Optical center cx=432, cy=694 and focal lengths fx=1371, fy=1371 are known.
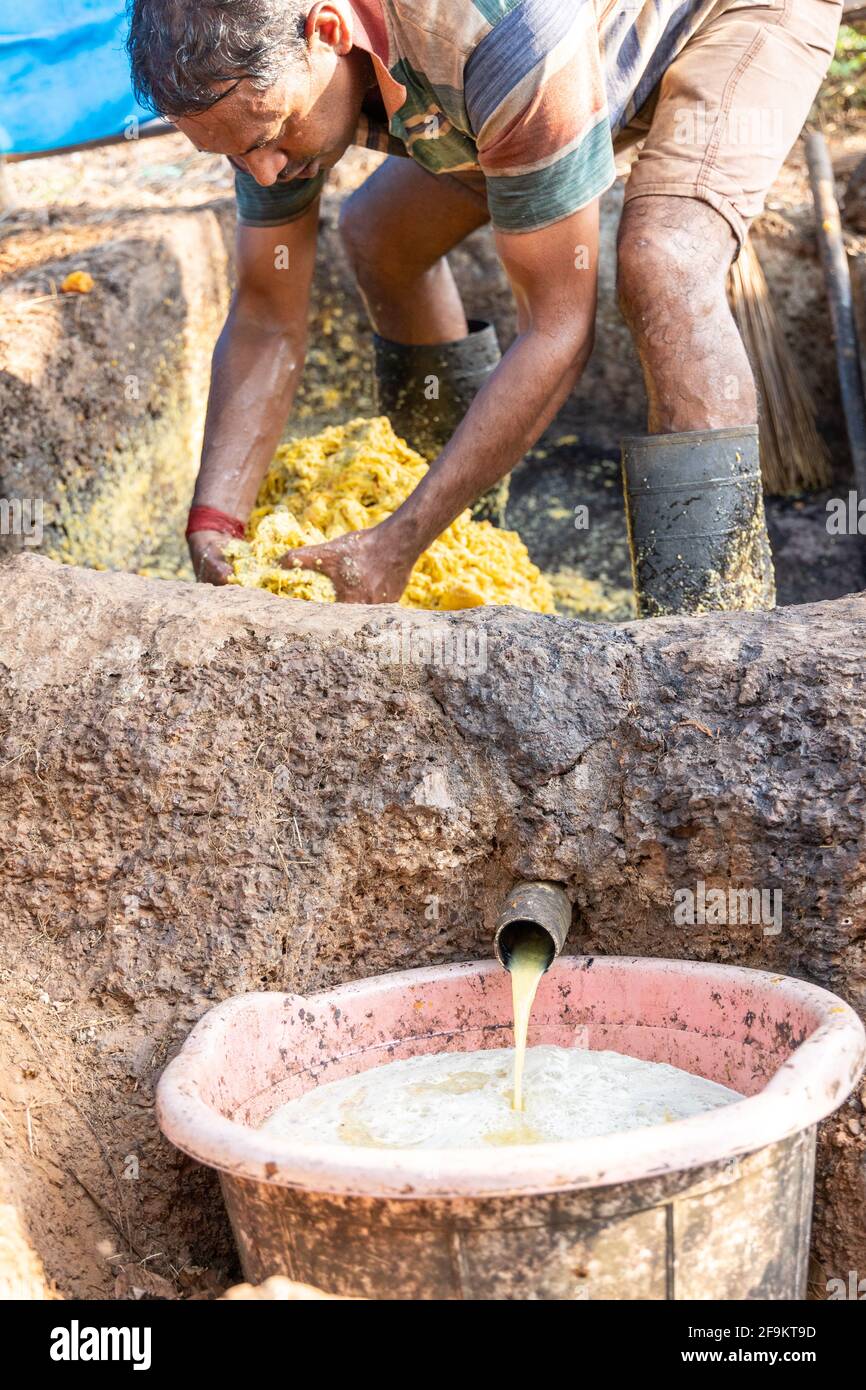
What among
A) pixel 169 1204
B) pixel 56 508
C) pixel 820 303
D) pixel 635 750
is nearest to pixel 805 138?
pixel 820 303

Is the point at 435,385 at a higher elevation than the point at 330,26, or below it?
below

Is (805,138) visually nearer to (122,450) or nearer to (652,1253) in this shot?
(122,450)

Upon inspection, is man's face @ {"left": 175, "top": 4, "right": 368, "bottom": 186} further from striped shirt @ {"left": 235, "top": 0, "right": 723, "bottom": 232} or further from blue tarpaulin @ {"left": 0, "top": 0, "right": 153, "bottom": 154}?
blue tarpaulin @ {"left": 0, "top": 0, "right": 153, "bottom": 154}

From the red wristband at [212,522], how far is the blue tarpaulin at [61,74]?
1791mm

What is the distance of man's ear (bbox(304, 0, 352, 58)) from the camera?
2107 millimetres

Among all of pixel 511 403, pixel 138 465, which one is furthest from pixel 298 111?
pixel 138 465

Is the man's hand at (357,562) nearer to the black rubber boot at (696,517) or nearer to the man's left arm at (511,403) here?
the man's left arm at (511,403)

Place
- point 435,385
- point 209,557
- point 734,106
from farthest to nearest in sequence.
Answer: point 435,385
point 209,557
point 734,106

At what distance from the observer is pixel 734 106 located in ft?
8.11

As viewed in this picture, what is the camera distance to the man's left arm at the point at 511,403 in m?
2.28

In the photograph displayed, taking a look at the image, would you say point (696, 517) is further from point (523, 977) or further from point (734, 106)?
point (523, 977)

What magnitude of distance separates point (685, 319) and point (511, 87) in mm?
525

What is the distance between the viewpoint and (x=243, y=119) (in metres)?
2.14

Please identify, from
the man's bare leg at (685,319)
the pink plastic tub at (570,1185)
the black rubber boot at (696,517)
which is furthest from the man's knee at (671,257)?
the pink plastic tub at (570,1185)
